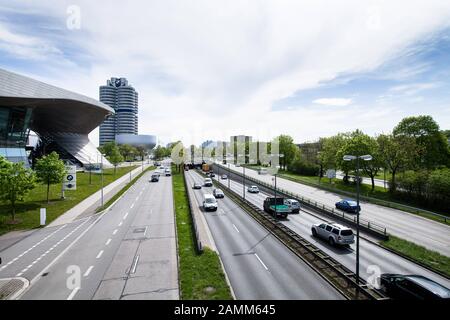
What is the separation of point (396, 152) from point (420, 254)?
32985 millimetres

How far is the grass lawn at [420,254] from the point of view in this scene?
57.4 ft

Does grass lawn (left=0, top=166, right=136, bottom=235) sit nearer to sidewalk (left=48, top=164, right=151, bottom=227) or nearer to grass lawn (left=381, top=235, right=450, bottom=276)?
sidewalk (left=48, top=164, right=151, bottom=227)

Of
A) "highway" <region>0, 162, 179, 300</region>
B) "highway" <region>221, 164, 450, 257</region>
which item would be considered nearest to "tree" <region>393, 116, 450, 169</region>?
Result: "highway" <region>221, 164, 450, 257</region>

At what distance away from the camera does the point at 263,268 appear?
16578 millimetres

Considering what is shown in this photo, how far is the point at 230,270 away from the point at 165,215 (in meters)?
16.7

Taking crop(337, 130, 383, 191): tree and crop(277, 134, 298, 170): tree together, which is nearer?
crop(337, 130, 383, 191): tree

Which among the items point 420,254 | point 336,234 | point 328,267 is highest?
point 336,234

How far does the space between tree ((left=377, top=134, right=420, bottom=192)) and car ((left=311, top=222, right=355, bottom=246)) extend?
1165 inches

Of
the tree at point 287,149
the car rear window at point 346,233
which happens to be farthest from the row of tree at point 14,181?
the tree at point 287,149

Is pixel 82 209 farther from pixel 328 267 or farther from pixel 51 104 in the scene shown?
pixel 51 104

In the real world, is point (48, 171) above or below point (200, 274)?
above

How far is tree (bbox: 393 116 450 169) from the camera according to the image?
5203cm

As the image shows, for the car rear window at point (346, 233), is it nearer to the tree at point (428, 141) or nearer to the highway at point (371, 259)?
the highway at point (371, 259)

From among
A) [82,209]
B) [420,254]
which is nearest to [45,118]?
[82,209]
